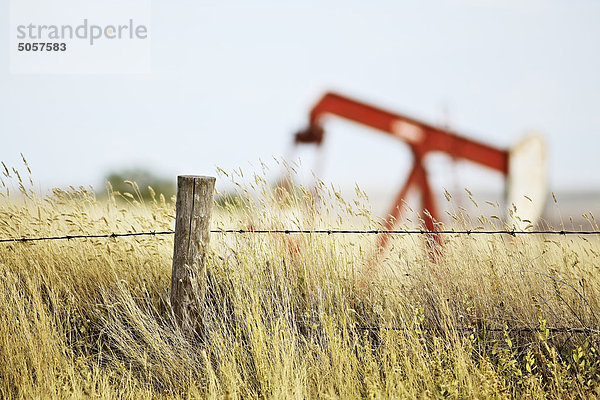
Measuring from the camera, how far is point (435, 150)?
7266 mm

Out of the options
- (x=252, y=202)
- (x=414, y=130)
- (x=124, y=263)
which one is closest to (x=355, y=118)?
(x=414, y=130)

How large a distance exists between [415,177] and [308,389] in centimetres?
424

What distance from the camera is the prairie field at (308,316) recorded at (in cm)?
336

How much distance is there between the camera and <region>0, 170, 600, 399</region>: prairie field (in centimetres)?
336

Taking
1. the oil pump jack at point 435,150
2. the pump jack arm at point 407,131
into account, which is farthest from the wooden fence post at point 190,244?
the pump jack arm at point 407,131

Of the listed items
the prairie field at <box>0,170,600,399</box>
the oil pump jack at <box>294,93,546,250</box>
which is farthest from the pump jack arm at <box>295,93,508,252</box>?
the prairie field at <box>0,170,600,399</box>

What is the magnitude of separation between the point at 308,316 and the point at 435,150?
4.09 metres

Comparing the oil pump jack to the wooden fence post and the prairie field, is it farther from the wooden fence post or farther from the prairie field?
the wooden fence post

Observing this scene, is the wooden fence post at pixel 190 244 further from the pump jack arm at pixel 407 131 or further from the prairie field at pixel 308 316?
the pump jack arm at pixel 407 131

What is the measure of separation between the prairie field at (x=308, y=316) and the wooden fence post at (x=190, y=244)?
0.07 m

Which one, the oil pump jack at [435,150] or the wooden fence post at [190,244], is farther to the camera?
the oil pump jack at [435,150]

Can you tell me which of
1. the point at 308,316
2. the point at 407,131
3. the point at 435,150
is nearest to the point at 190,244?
the point at 308,316

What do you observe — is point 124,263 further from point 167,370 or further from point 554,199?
point 554,199

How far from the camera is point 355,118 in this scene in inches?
282
